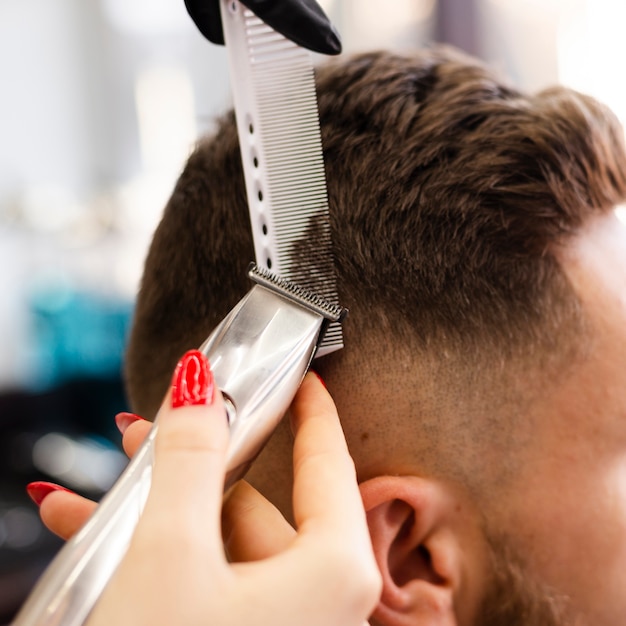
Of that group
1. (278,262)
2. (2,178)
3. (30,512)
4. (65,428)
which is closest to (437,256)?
(278,262)

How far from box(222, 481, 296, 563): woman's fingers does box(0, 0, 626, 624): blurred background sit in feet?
5.03

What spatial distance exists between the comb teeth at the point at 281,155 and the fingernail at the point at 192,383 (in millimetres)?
171

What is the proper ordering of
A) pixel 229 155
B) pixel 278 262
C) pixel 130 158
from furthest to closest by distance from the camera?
1. pixel 130 158
2. pixel 229 155
3. pixel 278 262

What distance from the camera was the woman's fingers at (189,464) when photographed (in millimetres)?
435

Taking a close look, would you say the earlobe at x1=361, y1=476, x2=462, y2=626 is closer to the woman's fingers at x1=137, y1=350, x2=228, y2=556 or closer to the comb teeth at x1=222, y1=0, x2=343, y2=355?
the comb teeth at x1=222, y1=0, x2=343, y2=355

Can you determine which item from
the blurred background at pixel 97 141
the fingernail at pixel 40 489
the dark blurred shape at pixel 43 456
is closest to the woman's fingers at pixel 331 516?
the fingernail at pixel 40 489

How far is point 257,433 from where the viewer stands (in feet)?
1.83

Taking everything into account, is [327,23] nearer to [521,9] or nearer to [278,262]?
[278,262]

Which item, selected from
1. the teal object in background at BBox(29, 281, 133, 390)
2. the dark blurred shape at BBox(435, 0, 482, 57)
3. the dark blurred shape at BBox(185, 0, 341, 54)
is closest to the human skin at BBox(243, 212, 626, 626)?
the dark blurred shape at BBox(185, 0, 341, 54)

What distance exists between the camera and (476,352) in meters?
0.75

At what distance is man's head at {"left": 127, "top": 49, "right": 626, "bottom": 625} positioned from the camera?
741 mm

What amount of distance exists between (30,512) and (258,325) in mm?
1624

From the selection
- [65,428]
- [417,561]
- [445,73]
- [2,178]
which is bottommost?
[65,428]

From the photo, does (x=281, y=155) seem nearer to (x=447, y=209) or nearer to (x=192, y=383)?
(x=447, y=209)
